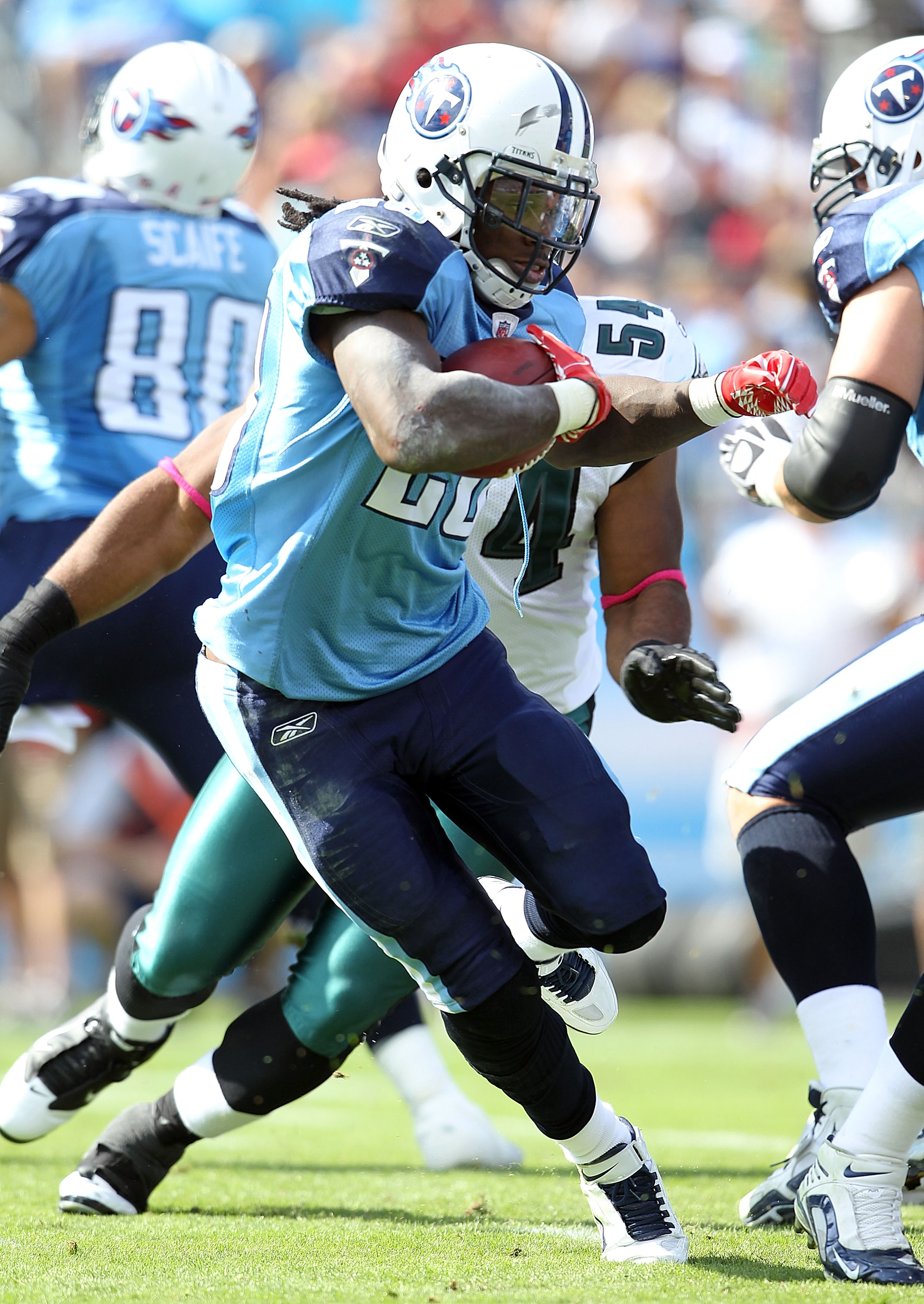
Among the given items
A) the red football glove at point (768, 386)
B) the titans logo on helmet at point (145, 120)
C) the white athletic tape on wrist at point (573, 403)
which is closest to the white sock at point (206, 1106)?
the white athletic tape on wrist at point (573, 403)

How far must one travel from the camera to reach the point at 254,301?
3.88 m

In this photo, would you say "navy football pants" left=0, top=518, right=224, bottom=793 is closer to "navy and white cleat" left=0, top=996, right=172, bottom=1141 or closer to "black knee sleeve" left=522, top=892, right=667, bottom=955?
"navy and white cleat" left=0, top=996, right=172, bottom=1141

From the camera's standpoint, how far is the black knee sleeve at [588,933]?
2.35 metres

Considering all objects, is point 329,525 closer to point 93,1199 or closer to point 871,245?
point 871,245

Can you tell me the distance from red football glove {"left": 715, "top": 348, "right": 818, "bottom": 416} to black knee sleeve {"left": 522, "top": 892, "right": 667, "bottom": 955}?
0.72 meters

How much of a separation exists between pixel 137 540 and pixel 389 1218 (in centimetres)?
125

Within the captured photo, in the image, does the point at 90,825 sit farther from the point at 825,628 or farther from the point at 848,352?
the point at 848,352

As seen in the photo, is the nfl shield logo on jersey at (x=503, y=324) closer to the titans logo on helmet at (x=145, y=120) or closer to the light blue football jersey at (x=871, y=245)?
the light blue football jersey at (x=871, y=245)

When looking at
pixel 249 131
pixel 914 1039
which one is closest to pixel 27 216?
pixel 249 131

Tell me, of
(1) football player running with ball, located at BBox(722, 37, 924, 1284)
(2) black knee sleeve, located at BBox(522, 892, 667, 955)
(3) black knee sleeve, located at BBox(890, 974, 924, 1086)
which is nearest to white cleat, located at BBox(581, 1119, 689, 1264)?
(1) football player running with ball, located at BBox(722, 37, 924, 1284)

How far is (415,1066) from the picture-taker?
348 cm

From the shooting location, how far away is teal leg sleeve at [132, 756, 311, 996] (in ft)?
8.71

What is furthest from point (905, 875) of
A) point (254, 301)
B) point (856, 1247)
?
point (856, 1247)

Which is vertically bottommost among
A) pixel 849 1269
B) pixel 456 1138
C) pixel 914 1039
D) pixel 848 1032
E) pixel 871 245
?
pixel 456 1138
